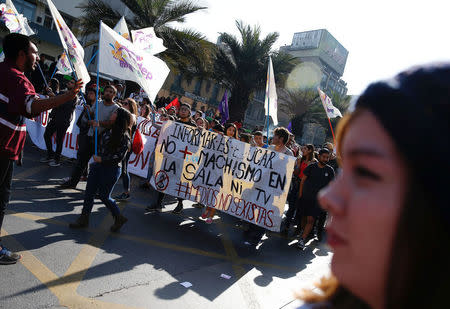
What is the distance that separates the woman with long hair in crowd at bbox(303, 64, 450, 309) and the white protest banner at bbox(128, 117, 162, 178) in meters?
6.54

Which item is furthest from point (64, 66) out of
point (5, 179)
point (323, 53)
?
point (323, 53)

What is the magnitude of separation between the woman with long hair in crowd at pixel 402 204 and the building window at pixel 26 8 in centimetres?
3010

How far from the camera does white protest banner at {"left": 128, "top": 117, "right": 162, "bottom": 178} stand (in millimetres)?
6945

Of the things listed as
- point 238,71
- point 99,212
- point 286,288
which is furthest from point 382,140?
point 238,71

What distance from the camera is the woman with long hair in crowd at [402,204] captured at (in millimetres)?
499

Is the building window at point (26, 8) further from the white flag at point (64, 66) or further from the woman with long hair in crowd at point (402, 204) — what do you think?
the woman with long hair in crowd at point (402, 204)

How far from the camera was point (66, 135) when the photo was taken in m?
7.32

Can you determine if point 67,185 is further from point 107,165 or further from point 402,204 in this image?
point 402,204

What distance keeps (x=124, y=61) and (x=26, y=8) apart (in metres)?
26.1

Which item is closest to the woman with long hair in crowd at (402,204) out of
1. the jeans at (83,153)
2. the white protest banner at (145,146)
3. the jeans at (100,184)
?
the jeans at (100,184)

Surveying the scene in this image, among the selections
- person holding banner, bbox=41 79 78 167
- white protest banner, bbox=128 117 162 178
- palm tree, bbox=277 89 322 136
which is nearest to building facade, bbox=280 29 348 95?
palm tree, bbox=277 89 322 136

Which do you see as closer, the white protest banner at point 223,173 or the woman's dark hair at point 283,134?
the white protest banner at point 223,173

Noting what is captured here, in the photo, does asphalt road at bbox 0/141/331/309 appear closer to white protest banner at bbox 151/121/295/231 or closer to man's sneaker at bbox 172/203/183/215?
man's sneaker at bbox 172/203/183/215

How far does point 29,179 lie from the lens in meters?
5.55
